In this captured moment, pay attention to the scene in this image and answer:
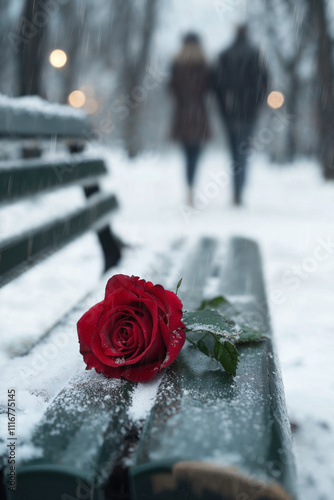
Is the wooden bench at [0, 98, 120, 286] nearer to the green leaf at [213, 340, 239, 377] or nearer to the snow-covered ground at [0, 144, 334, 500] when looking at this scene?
the snow-covered ground at [0, 144, 334, 500]

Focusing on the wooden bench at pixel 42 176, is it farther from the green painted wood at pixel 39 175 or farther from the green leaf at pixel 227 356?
the green leaf at pixel 227 356

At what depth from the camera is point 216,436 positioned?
84 centimetres

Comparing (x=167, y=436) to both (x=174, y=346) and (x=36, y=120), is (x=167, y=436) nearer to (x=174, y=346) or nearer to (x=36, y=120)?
(x=174, y=346)

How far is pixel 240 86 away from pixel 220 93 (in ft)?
1.03

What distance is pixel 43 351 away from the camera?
1357 millimetres

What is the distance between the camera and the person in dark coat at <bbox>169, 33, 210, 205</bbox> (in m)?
6.56

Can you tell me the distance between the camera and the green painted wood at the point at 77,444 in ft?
2.55

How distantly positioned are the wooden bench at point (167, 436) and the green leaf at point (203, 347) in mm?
27

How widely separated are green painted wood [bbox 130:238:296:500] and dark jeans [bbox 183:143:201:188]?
5887 millimetres

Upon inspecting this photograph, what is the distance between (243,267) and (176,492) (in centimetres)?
155

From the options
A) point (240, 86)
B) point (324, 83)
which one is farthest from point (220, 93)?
point (324, 83)

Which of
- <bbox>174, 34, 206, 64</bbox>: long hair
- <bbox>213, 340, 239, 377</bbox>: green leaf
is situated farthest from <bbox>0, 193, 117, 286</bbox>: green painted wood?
<bbox>174, 34, 206, 64</bbox>: long hair

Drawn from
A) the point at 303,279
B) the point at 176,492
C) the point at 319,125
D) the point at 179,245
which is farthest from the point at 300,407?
the point at 319,125

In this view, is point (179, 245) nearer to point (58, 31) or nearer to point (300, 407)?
point (300, 407)
